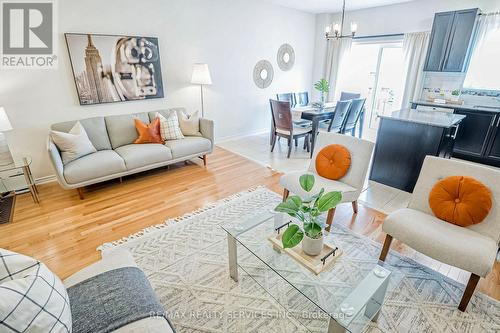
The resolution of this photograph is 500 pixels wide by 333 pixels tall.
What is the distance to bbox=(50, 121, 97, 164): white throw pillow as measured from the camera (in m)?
2.87

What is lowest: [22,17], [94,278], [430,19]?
[94,278]

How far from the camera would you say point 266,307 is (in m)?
1.64

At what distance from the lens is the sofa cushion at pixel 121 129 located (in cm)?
341

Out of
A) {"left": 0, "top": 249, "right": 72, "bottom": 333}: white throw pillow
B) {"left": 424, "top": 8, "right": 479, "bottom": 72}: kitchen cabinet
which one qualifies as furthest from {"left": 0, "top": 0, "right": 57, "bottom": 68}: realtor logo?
{"left": 424, "top": 8, "right": 479, "bottom": 72}: kitchen cabinet

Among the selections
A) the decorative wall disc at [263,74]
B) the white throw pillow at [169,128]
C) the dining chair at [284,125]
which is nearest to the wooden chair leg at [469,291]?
the dining chair at [284,125]

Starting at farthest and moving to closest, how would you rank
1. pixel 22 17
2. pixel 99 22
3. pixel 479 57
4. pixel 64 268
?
pixel 479 57, pixel 99 22, pixel 22 17, pixel 64 268

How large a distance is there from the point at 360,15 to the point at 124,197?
5740 mm

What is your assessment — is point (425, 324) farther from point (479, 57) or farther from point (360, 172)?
point (479, 57)

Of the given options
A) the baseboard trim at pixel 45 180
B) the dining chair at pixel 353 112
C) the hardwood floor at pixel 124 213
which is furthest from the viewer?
the dining chair at pixel 353 112

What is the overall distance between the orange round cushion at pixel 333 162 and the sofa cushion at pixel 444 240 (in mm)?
633

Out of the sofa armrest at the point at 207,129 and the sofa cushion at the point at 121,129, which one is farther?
the sofa armrest at the point at 207,129

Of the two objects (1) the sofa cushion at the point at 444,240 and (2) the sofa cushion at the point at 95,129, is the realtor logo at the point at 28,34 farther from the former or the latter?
(1) the sofa cushion at the point at 444,240

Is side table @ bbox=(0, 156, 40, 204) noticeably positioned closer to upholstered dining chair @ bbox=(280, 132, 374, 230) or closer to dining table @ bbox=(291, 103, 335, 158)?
upholstered dining chair @ bbox=(280, 132, 374, 230)

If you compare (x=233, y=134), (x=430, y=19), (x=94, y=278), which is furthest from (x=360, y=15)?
(x=94, y=278)
